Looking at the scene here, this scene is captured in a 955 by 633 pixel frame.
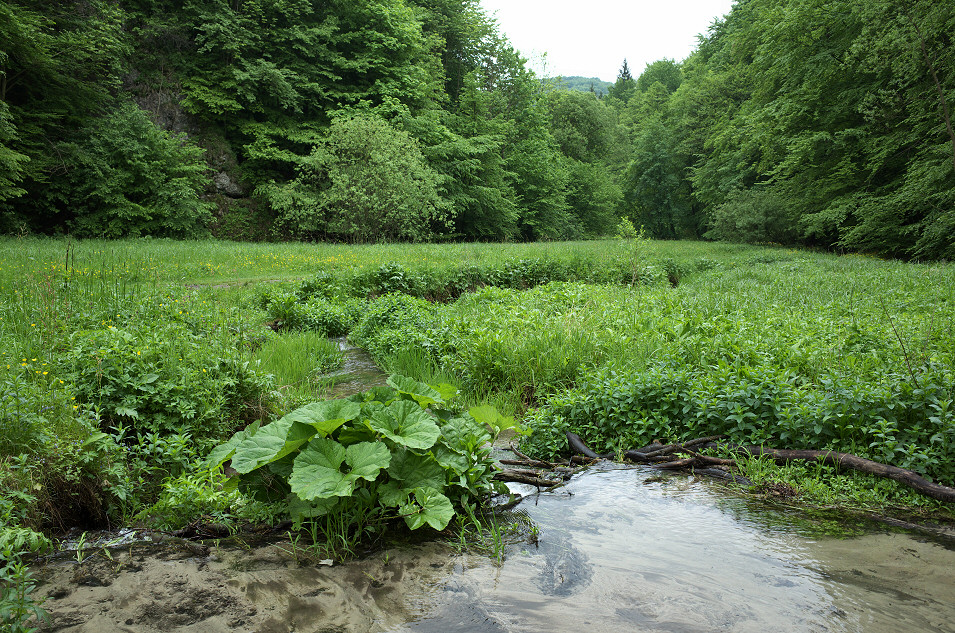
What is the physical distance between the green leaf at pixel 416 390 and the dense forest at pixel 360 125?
19.5 m

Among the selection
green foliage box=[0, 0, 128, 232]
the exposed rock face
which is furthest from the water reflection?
the exposed rock face

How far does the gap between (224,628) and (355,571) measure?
2.00ft

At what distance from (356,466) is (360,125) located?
2268 centimetres

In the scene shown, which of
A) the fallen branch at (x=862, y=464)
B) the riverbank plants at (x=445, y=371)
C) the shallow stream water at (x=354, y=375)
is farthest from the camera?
the shallow stream water at (x=354, y=375)

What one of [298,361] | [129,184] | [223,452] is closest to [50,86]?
[129,184]

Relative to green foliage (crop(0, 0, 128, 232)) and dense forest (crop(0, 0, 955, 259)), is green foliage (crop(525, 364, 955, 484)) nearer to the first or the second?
dense forest (crop(0, 0, 955, 259))

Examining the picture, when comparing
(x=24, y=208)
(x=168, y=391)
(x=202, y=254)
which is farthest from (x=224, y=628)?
(x=24, y=208)

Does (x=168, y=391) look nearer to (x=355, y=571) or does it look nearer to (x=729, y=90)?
(x=355, y=571)

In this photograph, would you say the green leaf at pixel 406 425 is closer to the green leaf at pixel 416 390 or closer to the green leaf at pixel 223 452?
the green leaf at pixel 416 390

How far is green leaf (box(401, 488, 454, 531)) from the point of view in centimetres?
255

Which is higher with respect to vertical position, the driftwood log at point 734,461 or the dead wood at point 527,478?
the driftwood log at point 734,461

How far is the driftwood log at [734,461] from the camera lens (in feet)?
10.1

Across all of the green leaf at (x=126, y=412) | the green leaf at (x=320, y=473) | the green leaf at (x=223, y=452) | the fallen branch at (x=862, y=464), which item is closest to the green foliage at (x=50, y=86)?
the green leaf at (x=126, y=412)

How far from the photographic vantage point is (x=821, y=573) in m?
2.47
